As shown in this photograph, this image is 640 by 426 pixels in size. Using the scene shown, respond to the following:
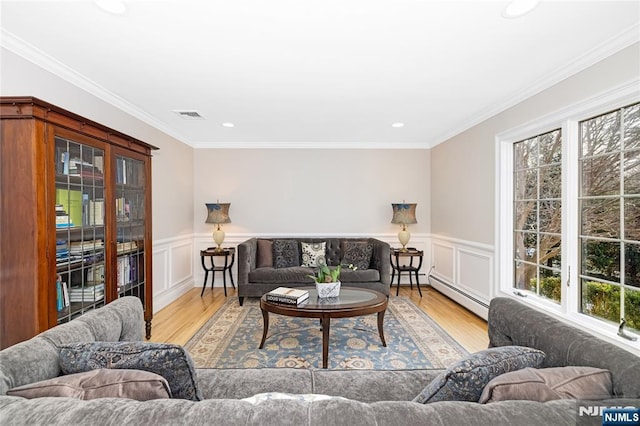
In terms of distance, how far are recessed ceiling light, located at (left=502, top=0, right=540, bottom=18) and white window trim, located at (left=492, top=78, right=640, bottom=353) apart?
0.91m

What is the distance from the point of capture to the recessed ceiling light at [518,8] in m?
1.78

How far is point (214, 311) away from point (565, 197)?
154 inches

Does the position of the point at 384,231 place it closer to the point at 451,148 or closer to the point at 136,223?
the point at 451,148

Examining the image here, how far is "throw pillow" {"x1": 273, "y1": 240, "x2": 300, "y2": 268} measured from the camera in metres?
4.78

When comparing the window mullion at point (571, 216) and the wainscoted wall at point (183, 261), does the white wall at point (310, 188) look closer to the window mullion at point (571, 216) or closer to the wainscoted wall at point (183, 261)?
the wainscoted wall at point (183, 261)

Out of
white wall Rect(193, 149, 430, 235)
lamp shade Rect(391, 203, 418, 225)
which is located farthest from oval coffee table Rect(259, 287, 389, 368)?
white wall Rect(193, 149, 430, 235)

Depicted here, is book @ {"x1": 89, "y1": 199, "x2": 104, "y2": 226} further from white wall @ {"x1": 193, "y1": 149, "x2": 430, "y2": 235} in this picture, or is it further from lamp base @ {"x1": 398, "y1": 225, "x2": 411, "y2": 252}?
lamp base @ {"x1": 398, "y1": 225, "x2": 411, "y2": 252}

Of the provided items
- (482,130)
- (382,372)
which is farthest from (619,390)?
(482,130)

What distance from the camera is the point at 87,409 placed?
81 cm

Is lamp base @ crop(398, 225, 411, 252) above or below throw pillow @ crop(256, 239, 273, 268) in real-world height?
above

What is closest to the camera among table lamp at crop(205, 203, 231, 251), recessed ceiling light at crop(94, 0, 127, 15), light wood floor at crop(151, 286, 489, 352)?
recessed ceiling light at crop(94, 0, 127, 15)

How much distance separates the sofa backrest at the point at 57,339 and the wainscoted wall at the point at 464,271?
3.56 meters

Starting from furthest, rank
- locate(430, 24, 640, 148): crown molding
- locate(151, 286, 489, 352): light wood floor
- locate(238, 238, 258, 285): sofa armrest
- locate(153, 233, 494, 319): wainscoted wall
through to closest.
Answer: locate(238, 238, 258, 285): sofa armrest
locate(153, 233, 494, 319): wainscoted wall
locate(151, 286, 489, 352): light wood floor
locate(430, 24, 640, 148): crown molding

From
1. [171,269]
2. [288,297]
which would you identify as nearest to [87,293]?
[288,297]
